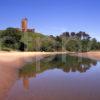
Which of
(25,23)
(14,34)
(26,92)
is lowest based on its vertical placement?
(26,92)

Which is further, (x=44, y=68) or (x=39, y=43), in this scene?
(x=39, y=43)

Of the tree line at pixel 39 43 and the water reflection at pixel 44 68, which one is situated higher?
the tree line at pixel 39 43

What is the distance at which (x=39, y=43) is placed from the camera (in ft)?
348

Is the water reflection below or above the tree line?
below

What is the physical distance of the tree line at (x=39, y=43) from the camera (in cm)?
8481

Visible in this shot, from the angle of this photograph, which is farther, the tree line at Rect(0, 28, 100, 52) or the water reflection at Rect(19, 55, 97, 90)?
the tree line at Rect(0, 28, 100, 52)

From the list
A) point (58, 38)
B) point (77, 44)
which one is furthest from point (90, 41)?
point (58, 38)

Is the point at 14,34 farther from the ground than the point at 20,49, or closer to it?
farther from the ground

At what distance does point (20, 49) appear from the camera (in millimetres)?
89250

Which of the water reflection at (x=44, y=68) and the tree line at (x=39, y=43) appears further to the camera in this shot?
the tree line at (x=39, y=43)

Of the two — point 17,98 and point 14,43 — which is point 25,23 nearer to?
point 14,43

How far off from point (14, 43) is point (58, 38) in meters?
49.9

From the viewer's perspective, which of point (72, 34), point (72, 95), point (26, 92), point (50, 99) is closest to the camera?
point (50, 99)

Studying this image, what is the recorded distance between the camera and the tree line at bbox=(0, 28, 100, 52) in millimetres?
84812
